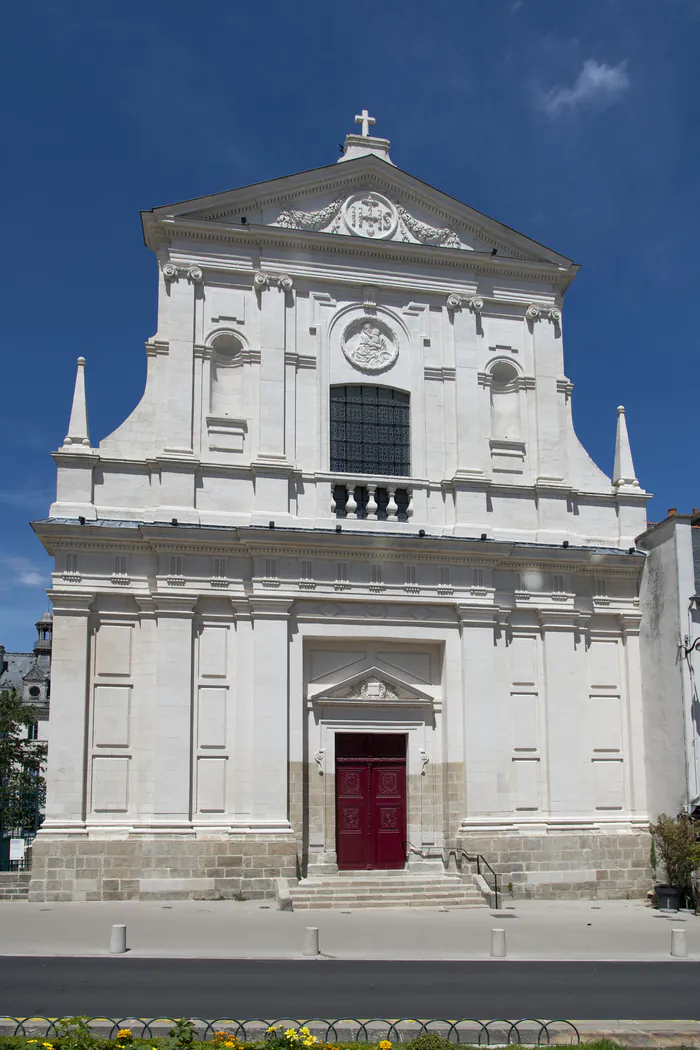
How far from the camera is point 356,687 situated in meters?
26.7

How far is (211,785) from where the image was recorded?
25.0m

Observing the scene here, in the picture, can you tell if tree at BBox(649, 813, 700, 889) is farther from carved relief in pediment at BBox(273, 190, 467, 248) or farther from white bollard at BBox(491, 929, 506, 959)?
carved relief in pediment at BBox(273, 190, 467, 248)

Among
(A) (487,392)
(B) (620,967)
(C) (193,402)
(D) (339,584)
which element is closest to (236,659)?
(D) (339,584)

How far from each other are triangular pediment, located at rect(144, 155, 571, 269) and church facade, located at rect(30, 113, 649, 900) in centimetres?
7

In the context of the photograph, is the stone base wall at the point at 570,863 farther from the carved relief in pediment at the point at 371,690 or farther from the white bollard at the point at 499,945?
the white bollard at the point at 499,945

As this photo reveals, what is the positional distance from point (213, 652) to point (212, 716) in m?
1.48

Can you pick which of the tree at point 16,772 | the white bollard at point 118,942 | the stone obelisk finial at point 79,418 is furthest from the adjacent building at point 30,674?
the white bollard at point 118,942

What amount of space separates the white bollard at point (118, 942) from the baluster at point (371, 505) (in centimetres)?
1275

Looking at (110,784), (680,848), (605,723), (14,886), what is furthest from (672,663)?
(14,886)

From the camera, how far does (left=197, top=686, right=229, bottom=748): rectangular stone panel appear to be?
2519 cm

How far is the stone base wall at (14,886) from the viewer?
23734mm

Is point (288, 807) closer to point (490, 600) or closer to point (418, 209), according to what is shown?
point (490, 600)

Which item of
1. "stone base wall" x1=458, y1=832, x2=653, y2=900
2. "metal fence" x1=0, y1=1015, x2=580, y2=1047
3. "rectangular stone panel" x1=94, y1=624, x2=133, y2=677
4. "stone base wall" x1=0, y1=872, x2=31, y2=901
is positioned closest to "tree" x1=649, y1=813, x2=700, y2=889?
"stone base wall" x1=458, y1=832, x2=653, y2=900

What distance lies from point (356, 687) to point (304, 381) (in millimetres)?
7778
